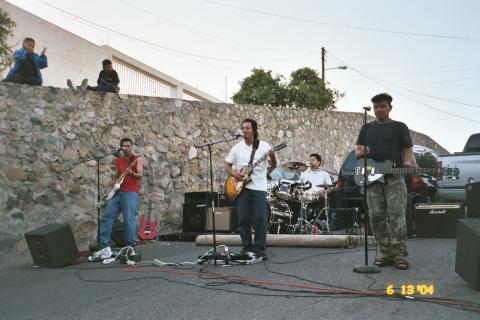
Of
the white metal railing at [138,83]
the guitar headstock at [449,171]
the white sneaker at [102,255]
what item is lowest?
the white sneaker at [102,255]

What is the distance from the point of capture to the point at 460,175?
12.1 m

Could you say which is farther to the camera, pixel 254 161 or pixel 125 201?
pixel 125 201

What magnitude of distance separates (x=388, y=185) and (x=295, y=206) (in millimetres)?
5009

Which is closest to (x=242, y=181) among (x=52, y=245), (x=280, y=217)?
(x=52, y=245)

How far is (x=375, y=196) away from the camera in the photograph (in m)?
6.68

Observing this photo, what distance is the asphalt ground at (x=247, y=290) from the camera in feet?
14.8

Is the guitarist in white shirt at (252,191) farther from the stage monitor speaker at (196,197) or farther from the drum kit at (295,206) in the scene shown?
the stage monitor speaker at (196,197)

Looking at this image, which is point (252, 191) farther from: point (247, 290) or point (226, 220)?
point (226, 220)

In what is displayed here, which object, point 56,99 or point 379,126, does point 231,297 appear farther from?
point 56,99

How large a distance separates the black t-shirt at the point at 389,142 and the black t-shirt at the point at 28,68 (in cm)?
758

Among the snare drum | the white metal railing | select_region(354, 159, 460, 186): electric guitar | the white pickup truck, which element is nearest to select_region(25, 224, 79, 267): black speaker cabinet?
the snare drum

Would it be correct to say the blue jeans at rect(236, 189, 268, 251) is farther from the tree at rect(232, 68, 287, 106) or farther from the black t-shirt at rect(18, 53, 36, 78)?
the tree at rect(232, 68, 287, 106)

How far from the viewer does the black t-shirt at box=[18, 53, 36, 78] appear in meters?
11.0

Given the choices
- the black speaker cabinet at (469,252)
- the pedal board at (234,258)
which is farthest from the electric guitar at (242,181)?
the black speaker cabinet at (469,252)
